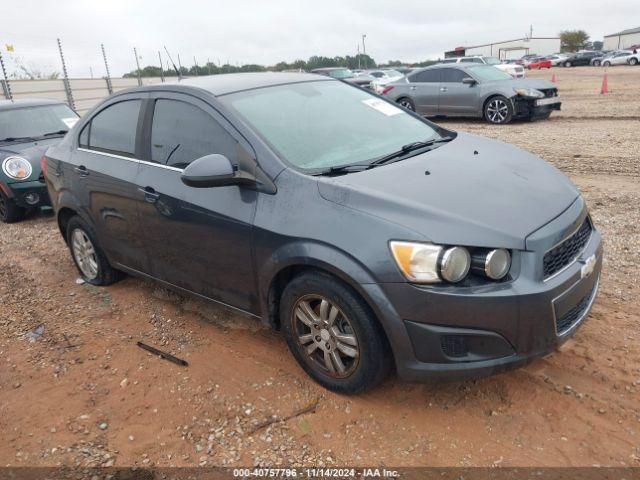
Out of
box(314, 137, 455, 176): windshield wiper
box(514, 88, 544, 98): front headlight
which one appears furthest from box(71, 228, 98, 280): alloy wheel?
box(514, 88, 544, 98): front headlight

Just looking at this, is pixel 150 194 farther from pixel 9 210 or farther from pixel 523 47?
pixel 523 47

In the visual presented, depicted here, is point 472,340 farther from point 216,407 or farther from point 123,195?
point 123,195

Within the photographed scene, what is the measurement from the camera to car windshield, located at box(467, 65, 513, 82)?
12.3 meters

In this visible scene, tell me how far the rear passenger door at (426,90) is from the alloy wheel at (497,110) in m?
1.57

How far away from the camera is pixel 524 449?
2.43m

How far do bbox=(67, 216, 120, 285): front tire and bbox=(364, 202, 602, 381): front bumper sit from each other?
292 centimetres

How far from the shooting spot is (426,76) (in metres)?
13.6

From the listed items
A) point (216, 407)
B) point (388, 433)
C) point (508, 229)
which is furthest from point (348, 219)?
point (216, 407)

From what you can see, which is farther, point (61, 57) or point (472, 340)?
point (61, 57)

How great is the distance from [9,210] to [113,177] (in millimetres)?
4085

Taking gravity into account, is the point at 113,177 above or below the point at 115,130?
below

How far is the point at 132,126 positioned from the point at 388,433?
2.78 meters

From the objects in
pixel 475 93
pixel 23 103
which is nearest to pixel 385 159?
pixel 23 103

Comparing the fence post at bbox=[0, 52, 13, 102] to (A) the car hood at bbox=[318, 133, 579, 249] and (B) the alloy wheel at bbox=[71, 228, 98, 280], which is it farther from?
(A) the car hood at bbox=[318, 133, 579, 249]
